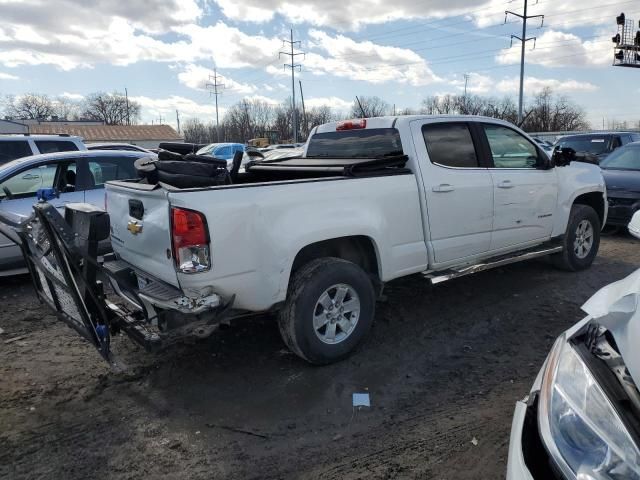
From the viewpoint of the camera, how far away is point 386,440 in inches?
118

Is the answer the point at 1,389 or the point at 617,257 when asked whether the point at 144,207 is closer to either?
the point at 1,389

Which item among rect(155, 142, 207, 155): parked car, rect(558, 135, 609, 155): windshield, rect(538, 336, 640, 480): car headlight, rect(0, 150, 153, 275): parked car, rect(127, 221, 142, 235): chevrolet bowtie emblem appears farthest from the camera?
rect(558, 135, 609, 155): windshield

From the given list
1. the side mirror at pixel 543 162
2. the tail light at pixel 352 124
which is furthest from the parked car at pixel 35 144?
the side mirror at pixel 543 162

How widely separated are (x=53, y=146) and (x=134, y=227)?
7.44m

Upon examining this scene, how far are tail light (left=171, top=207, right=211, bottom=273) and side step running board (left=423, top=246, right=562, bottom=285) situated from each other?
85.5 inches

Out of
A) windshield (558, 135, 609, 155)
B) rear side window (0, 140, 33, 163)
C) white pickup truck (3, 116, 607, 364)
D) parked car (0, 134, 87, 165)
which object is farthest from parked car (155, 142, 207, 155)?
windshield (558, 135, 609, 155)

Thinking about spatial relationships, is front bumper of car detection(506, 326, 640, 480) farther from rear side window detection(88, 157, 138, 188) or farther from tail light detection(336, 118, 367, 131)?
rear side window detection(88, 157, 138, 188)

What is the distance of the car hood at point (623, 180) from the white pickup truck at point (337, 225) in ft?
10.6

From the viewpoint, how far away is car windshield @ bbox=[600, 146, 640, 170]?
901 centimetres

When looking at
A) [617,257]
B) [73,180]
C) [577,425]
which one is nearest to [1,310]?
[73,180]

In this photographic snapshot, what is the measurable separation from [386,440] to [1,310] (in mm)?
4731

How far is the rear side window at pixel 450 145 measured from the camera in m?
4.64

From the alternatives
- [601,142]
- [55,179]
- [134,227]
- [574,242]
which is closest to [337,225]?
[134,227]

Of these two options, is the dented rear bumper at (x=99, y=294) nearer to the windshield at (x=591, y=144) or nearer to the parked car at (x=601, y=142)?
the parked car at (x=601, y=142)
